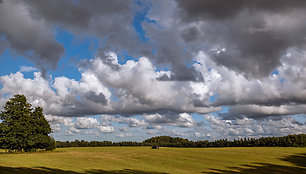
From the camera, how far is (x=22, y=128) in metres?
69.7

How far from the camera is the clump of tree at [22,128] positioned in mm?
68500

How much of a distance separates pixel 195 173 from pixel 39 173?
2223cm

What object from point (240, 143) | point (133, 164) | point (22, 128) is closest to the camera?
point (133, 164)

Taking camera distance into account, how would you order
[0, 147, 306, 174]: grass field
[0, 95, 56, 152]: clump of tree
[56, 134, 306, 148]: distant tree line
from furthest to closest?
Result: [56, 134, 306, 148]: distant tree line < [0, 95, 56, 152]: clump of tree < [0, 147, 306, 174]: grass field

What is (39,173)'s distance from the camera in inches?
1299

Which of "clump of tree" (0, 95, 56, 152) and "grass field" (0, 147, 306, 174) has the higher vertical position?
"clump of tree" (0, 95, 56, 152)

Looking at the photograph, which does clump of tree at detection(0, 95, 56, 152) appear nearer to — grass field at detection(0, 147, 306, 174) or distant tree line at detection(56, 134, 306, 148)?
grass field at detection(0, 147, 306, 174)

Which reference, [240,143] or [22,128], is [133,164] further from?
[240,143]

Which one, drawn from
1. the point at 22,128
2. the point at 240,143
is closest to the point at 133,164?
the point at 22,128

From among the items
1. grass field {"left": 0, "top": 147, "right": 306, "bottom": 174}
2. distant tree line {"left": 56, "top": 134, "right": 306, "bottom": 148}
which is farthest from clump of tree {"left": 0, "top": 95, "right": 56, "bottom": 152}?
distant tree line {"left": 56, "top": 134, "right": 306, "bottom": 148}

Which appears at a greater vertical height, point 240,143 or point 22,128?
point 22,128

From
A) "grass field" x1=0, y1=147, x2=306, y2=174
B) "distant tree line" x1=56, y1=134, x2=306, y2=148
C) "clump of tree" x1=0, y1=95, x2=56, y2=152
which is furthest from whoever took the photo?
"distant tree line" x1=56, y1=134, x2=306, y2=148

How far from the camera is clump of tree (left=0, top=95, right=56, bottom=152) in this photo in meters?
68.5

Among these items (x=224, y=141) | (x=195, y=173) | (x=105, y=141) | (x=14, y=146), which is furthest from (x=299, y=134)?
(x=14, y=146)
